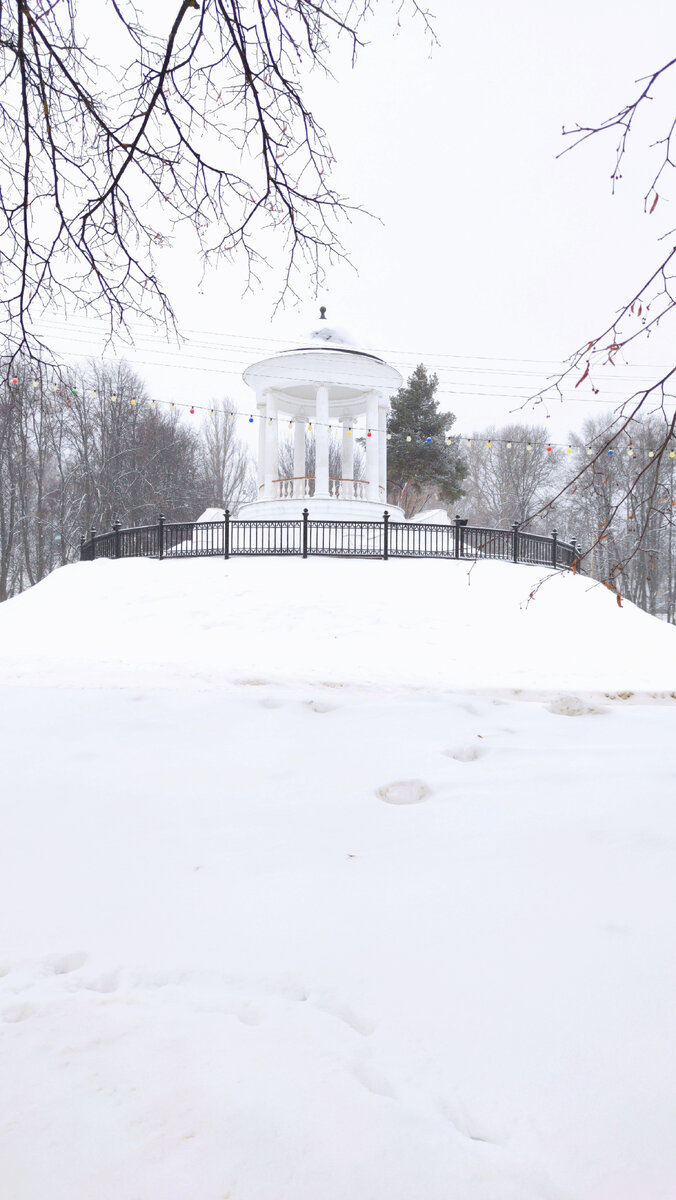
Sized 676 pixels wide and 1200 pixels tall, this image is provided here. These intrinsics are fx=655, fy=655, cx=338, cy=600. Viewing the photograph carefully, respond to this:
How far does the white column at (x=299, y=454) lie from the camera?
17766 millimetres

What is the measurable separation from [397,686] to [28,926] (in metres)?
5.62

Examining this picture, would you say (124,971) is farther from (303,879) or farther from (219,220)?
(219,220)

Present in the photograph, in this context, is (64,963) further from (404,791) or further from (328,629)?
(328,629)

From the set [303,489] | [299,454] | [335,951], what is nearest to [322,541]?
[303,489]

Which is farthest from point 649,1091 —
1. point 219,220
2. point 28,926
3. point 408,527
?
point 408,527

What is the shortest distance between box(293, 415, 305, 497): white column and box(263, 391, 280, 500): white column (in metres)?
0.67

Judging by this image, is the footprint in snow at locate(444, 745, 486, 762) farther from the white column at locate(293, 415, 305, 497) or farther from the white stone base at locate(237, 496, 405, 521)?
the white column at locate(293, 415, 305, 497)

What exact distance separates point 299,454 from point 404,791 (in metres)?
16.8

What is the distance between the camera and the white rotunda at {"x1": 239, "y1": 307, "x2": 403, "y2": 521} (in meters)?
16.7

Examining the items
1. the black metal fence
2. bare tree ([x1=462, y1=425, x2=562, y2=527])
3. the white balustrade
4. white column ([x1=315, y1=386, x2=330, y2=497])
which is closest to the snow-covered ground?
the black metal fence

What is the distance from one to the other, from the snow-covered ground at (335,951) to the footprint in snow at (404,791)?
20 millimetres

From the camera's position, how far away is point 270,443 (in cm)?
1756

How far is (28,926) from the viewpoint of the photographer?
2.44 metres

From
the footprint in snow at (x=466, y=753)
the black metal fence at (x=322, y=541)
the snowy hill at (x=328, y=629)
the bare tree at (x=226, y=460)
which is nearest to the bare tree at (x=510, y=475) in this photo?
the bare tree at (x=226, y=460)
